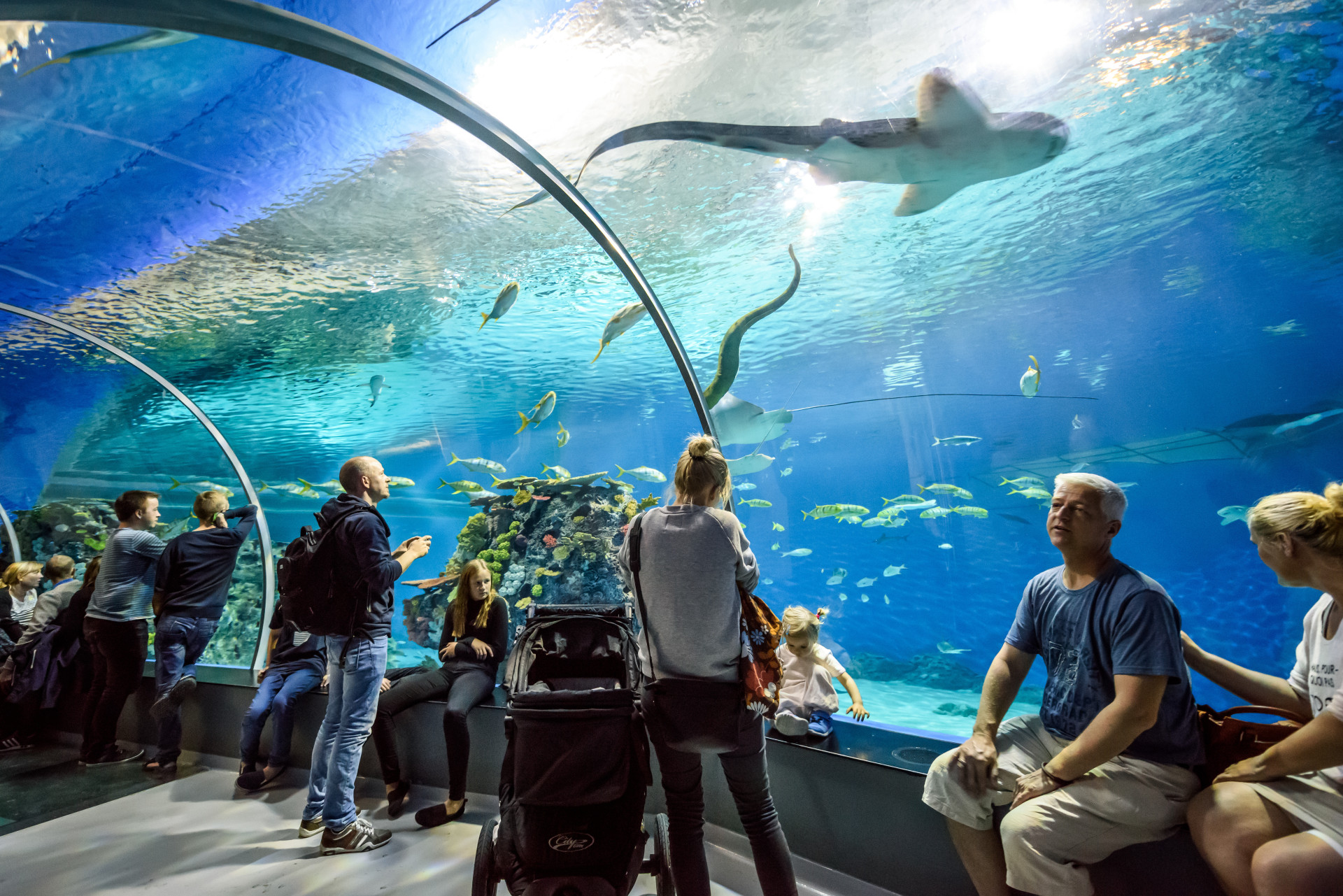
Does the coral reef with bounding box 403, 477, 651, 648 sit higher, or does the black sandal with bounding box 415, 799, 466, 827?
the coral reef with bounding box 403, 477, 651, 648

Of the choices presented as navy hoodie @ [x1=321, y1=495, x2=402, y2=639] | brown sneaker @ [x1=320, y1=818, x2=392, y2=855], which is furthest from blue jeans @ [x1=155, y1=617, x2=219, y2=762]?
navy hoodie @ [x1=321, y1=495, x2=402, y2=639]

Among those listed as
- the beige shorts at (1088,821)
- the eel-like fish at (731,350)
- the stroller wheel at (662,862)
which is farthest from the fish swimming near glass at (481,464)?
the beige shorts at (1088,821)

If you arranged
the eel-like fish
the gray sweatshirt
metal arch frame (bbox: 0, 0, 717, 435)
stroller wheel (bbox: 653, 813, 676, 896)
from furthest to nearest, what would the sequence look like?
the eel-like fish, stroller wheel (bbox: 653, 813, 676, 896), the gray sweatshirt, metal arch frame (bbox: 0, 0, 717, 435)

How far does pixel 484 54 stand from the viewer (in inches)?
104

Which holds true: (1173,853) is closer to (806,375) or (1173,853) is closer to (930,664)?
(806,375)

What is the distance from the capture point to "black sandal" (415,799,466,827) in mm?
2637

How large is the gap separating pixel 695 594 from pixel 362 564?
1.71m

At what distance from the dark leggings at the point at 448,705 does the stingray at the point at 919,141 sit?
110 inches

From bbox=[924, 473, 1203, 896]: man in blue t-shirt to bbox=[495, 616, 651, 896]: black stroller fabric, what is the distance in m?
0.97

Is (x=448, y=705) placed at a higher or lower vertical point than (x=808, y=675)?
lower

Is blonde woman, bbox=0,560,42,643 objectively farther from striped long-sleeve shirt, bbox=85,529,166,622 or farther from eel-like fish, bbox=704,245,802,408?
eel-like fish, bbox=704,245,802,408

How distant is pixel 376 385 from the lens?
8273mm

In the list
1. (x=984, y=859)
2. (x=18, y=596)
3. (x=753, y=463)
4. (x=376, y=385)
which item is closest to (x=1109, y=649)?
(x=984, y=859)

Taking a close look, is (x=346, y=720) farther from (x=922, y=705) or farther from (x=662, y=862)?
(x=922, y=705)
